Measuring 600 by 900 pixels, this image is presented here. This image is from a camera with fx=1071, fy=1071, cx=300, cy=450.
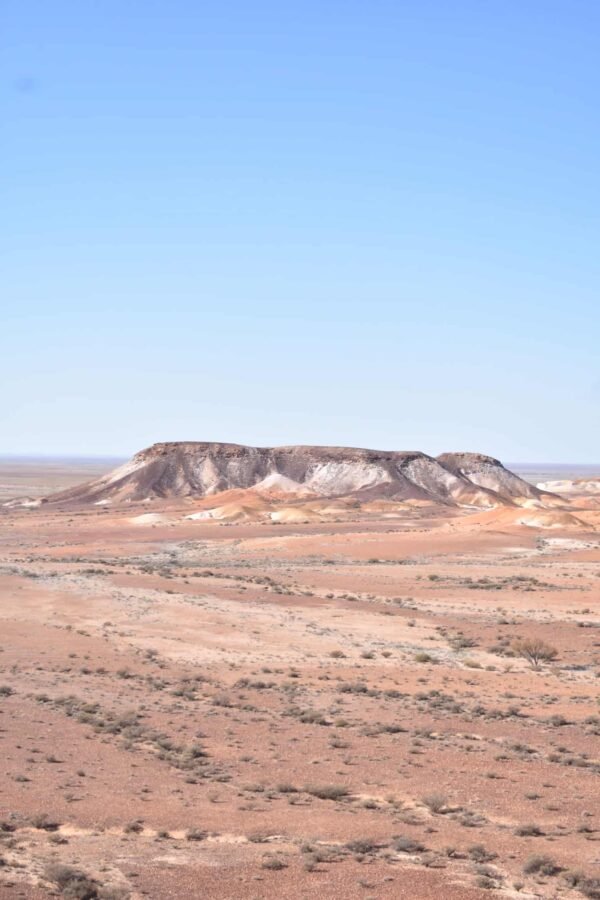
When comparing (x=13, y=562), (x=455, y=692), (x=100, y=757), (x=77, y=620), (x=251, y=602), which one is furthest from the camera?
(x=13, y=562)

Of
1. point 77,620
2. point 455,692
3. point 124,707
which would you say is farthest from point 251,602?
point 124,707

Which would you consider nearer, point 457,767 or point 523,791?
point 523,791

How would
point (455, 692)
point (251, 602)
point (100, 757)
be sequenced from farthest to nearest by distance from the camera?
1. point (251, 602)
2. point (455, 692)
3. point (100, 757)

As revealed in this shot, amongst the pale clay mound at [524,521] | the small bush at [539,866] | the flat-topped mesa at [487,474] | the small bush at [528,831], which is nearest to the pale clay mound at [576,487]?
the flat-topped mesa at [487,474]

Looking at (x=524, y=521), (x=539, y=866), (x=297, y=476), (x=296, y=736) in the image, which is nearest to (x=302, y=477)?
(x=297, y=476)

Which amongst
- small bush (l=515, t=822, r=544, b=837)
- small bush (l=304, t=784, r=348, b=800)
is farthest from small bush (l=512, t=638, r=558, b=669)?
small bush (l=515, t=822, r=544, b=837)

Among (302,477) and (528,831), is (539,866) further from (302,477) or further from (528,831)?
(302,477)

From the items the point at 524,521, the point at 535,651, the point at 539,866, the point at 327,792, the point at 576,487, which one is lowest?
the point at 535,651

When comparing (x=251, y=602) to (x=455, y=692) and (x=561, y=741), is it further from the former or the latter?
(x=561, y=741)
